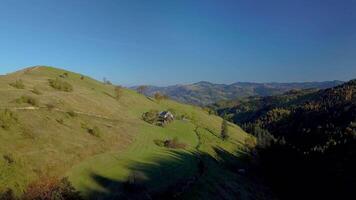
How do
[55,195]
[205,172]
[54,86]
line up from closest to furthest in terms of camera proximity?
1. [55,195]
2. [205,172]
3. [54,86]

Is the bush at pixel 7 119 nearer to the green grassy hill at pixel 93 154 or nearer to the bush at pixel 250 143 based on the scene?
the green grassy hill at pixel 93 154

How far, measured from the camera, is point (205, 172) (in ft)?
219

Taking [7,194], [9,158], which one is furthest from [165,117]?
[7,194]

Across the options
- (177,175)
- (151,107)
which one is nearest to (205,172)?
(177,175)

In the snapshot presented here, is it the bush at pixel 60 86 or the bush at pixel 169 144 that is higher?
the bush at pixel 60 86

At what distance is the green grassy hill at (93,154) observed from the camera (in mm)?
43375

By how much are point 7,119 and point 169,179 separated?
2648 cm

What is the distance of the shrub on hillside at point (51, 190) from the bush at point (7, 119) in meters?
12.2

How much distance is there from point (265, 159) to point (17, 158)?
8678 centimetres

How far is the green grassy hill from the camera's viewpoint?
4338cm

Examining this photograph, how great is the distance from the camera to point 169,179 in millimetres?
55688

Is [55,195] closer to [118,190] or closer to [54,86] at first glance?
[118,190]

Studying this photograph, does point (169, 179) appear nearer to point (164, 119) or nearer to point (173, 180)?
point (173, 180)

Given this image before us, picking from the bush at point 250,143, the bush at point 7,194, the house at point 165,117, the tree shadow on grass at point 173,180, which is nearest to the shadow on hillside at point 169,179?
the tree shadow on grass at point 173,180
